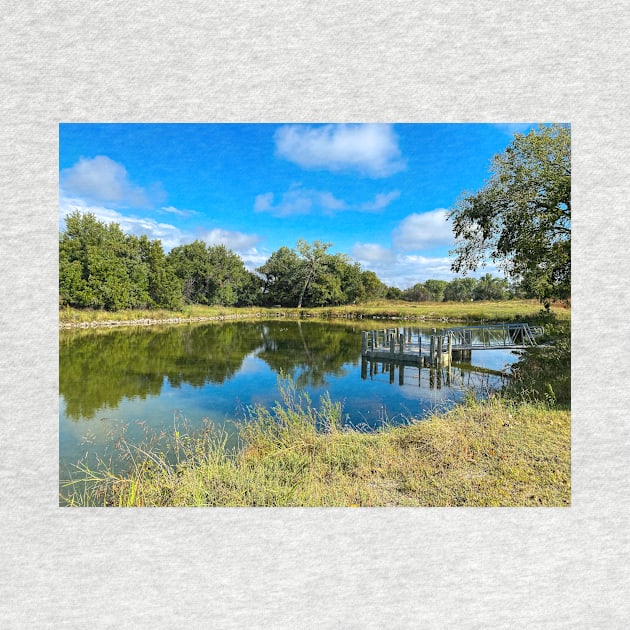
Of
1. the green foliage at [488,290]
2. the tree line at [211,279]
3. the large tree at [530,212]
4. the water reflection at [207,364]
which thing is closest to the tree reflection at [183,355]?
the water reflection at [207,364]

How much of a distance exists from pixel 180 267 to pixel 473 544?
10.3m

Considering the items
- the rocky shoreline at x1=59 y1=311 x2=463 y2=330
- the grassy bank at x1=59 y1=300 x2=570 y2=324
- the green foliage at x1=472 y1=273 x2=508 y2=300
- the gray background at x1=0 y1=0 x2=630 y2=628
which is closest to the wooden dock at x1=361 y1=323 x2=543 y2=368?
the grassy bank at x1=59 y1=300 x2=570 y2=324

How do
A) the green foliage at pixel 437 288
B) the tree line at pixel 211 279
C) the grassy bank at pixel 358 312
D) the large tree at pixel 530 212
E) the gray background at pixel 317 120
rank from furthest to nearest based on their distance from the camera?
the grassy bank at pixel 358 312 < the green foliage at pixel 437 288 < the tree line at pixel 211 279 < the large tree at pixel 530 212 < the gray background at pixel 317 120

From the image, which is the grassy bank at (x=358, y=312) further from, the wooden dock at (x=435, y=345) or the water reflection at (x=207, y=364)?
the wooden dock at (x=435, y=345)

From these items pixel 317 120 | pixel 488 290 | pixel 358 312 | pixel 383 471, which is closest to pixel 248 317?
pixel 358 312

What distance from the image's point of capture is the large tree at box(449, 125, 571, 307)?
10.8ft

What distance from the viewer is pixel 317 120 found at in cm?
220

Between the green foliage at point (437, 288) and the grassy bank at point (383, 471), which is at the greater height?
the green foliage at point (437, 288)

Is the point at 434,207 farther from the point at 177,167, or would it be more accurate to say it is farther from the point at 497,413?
the point at 177,167

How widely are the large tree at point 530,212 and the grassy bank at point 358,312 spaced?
133 inches

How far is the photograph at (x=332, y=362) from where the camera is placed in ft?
8.00

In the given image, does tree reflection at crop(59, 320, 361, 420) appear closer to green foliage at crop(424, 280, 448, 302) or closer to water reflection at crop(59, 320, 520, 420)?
water reflection at crop(59, 320, 520, 420)

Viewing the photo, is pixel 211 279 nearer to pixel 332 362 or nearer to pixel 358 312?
pixel 358 312

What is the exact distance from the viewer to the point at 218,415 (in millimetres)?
4531
